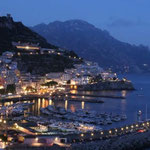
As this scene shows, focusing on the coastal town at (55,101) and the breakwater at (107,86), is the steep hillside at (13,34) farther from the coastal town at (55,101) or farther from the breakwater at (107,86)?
the breakwater at (107,86)

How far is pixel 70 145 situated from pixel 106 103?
14.2 meters

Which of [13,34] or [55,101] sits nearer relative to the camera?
[55,101]

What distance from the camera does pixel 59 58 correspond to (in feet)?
128

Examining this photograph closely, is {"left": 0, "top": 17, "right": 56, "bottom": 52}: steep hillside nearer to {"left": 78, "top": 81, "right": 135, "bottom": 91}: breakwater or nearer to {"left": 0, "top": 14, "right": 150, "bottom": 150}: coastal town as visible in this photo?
{"left": 0, "top": 14, "right": 150, "bottom": 150}: coastal town

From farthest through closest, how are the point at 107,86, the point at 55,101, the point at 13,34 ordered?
the point at 13,34 → the point at 107,86 → the point at 55,101

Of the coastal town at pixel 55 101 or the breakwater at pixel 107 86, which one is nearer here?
the coastal town at pixel 55 101

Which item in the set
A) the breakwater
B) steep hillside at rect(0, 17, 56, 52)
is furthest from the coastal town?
steep hillside at rect(0, 17, 56, 52)

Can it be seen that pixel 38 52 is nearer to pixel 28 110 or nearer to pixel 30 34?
pixel 30 34

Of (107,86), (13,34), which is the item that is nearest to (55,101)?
(107,86)

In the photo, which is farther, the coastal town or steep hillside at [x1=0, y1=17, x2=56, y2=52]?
steep hillside at [x1=0, y1=17, x2=56, y2=52]

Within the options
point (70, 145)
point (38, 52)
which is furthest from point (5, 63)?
point (70, 145)

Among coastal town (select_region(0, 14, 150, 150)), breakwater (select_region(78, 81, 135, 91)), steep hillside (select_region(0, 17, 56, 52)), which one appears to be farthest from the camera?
steep hillside (select_region(0, 17, 56, 52))

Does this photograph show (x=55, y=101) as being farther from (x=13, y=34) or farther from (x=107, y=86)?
(x=13, y=34)

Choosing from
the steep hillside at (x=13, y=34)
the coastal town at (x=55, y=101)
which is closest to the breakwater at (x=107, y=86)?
the coastal town at (x=55, y=101)
